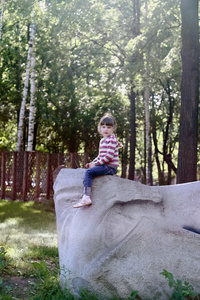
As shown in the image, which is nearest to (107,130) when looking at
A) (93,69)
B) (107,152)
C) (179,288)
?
(107,152)

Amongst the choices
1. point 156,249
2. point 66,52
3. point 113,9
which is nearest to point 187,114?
point 156,249

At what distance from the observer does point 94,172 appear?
478 cm

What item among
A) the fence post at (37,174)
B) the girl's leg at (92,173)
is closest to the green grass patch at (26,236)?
the girl's leg at (92,173)

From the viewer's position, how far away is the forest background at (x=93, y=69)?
1334cm

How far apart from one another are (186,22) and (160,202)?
591 centimetres

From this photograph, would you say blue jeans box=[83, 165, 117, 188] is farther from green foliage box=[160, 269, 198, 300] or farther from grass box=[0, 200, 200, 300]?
green foliage box=[160, 269, 198, 300]

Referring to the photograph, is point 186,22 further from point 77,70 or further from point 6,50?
point 6,50

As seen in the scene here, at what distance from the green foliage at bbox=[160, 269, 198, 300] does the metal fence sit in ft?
31.0

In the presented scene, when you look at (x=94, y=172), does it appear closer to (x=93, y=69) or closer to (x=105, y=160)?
(x=105, y=160)

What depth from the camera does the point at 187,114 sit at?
355 inches

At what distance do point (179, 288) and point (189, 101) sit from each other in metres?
5.61

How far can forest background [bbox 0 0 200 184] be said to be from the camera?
1334cm

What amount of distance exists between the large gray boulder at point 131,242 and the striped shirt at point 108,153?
12.5 inches

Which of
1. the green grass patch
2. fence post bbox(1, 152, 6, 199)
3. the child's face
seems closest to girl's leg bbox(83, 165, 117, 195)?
the child's face
